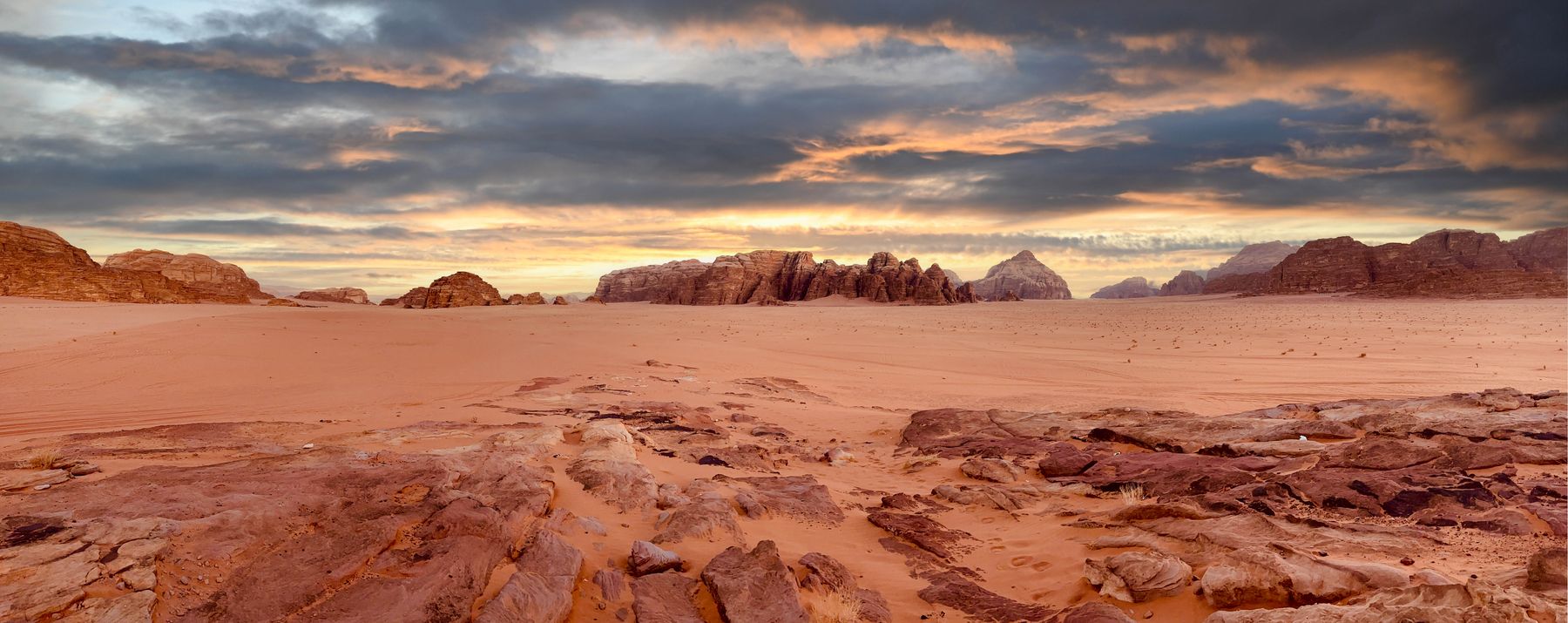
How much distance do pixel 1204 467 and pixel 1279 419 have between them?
2742mm

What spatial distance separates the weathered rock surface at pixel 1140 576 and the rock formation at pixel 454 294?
49377 millimetres

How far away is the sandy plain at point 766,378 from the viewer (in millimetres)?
5406

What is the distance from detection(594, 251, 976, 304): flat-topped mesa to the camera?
6912cm

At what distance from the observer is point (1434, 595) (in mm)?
2812

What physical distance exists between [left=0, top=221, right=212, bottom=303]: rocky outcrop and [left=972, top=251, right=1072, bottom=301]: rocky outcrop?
123017mm

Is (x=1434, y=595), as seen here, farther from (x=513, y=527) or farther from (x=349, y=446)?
(x=349, y=446)

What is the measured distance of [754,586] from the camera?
13.2 ft

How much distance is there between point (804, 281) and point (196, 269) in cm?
5695

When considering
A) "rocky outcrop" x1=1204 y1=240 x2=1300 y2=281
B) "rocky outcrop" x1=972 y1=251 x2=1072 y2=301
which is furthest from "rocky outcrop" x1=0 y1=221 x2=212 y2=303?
"rocky outcrop" x1=1204 y1=240 x2=1300 y2=281

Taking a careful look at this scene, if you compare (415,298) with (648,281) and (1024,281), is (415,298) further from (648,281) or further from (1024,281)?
(1024,281)

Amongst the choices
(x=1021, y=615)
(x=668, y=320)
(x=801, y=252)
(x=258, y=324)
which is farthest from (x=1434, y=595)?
(x=801, y=252)

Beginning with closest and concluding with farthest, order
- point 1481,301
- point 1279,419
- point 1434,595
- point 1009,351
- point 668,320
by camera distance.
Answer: point 1434,595 < point 1279,419 < point 1009,351 < point 668,320 < point 1481,301

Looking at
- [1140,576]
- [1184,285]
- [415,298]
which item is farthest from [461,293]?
[1184,285]

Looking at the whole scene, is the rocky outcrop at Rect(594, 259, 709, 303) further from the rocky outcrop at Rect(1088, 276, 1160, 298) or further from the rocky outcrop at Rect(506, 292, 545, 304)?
the rocky outcrop at Rect(1088, 276, 1160, 298)
